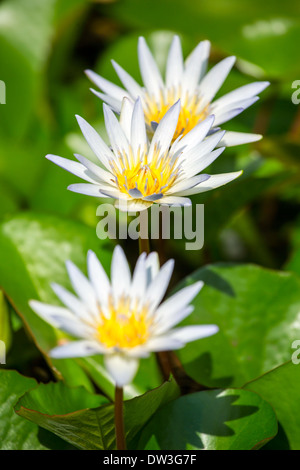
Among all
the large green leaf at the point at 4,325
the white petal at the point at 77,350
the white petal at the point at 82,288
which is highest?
the white petal at the point at 82,288

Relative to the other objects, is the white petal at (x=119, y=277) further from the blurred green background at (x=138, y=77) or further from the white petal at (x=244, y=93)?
the blurred green background at (x=138, y=77)

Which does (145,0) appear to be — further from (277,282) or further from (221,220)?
(277,282)

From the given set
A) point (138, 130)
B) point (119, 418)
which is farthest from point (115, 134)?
point (119, 418)

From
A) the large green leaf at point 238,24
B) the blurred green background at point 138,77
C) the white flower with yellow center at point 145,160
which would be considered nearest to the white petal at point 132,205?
the white flower with yellow center at point 145,160

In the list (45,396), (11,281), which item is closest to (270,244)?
(11,281)

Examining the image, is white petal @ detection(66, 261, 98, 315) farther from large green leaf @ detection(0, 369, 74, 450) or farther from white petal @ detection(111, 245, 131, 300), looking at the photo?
large green leaf @ detection(0, 369, 74, 450)

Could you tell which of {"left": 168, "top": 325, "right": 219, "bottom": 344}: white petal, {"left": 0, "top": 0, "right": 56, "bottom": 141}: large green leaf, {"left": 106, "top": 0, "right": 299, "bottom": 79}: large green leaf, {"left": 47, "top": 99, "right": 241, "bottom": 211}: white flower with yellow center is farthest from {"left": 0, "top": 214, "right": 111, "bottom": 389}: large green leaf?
{"left": 106, "top": 0, "right": 299, "bottom": 79}: large green leaf

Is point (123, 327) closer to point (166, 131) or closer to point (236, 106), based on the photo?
point (166, 131)

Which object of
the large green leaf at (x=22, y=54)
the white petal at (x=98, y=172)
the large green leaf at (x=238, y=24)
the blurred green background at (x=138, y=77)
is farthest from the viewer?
the large green leaf at (x=22, y=54)
